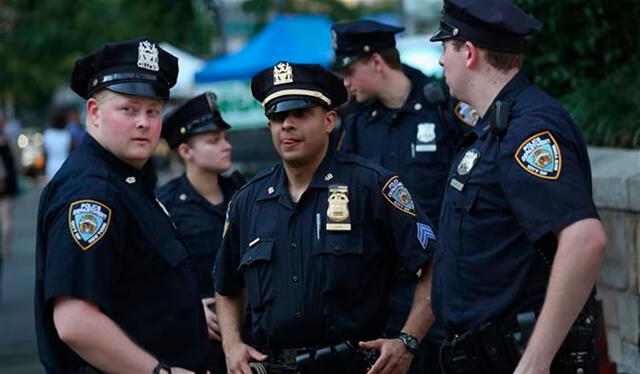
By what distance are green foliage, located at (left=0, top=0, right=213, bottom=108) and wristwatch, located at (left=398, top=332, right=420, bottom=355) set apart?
24.3 feet

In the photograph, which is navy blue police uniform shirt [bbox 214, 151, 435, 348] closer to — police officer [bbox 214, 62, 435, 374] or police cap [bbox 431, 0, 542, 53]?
police officer [bbox 214, 62, 435, 374]

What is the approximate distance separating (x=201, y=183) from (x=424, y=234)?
81.3 inches

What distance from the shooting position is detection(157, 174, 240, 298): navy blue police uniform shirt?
6227 millimetres

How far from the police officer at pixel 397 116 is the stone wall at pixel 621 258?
31.5 inches

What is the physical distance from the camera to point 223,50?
15320 millimetres

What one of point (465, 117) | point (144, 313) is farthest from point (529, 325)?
point (465, 117)

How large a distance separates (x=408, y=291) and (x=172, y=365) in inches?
73.3

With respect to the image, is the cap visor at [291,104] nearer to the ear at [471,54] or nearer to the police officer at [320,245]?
the police officer at [320,245]

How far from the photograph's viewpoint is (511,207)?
3775mm

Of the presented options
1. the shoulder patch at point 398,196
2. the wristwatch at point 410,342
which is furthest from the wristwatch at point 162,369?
the shoulder patch at point 398,196

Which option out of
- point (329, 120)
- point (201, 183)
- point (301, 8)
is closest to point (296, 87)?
point (329, 120)

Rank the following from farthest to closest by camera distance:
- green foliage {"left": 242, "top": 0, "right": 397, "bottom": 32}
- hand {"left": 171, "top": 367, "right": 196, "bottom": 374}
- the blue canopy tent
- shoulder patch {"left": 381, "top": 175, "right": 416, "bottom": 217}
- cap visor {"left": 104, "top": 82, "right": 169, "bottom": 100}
A: green foliage {"left": 242, "top": 0, "right": 397, "bottom": 32} < the blue canopy tent < shoulder patch {"left": 381, "top": 175, "right": 416, "bottom": 217} < cap visor {"left": 104, "top": 82, "right": 169, "bottom": 100} < hand {"left": 171, "top": 367, "right": 196, "bottom": 374}

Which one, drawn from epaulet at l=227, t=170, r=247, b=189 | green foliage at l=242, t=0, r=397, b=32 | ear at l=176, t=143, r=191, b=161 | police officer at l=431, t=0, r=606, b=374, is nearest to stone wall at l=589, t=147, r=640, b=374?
police officer at l=431, t=0, r=606, b=374

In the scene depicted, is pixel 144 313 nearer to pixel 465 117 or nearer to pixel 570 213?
pixel 570 213
